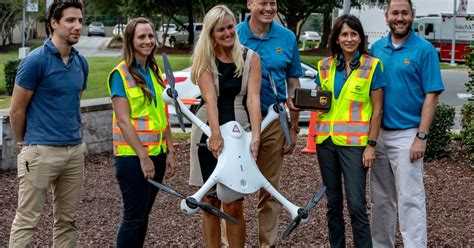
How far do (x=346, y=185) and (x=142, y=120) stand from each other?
1.42 m

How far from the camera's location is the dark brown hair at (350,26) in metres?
5.61

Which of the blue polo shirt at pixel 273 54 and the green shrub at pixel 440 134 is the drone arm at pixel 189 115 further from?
the green shrub at pixel 440 134

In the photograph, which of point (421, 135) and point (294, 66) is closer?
point (421, 135)

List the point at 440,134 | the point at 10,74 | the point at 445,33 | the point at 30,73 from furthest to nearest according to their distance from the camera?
the point at 445,33 < the point at 10,74 < the point at 440,134 < the point at 30,73

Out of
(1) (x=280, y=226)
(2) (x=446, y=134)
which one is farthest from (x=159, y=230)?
(2) (x=446, y=134)

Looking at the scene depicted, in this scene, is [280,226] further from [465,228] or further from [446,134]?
[446,134]

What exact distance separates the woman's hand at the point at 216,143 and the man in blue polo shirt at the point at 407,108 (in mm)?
1174

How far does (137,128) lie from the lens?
17.7 feet

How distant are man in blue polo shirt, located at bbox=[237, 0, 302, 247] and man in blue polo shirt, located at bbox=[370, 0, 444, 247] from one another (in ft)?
2.07

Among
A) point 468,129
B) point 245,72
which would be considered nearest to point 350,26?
point 245,72

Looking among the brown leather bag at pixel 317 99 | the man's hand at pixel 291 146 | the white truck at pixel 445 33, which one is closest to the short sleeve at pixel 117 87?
the brown leather bag at pixel 317 99

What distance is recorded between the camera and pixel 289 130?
594 cm

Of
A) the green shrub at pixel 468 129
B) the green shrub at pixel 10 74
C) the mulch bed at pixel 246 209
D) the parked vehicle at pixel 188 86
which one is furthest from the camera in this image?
the green shrub at pixel 10 74

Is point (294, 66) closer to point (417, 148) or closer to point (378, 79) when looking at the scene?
point (378, 79)
